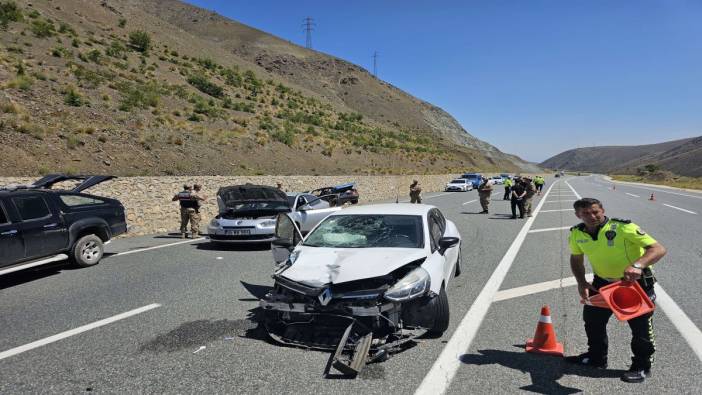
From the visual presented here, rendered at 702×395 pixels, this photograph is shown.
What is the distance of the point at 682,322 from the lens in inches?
212

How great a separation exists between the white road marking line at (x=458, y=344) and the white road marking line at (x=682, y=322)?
207 centimetres

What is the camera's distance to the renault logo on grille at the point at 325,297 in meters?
4.60

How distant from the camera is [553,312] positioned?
586 cm

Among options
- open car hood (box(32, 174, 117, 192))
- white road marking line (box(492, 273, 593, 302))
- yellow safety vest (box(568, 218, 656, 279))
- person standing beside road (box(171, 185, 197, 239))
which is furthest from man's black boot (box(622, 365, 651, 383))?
person standing beside road (box(171, 185, 197, 239))

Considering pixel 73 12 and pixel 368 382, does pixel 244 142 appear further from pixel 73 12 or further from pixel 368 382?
pixel 368 382

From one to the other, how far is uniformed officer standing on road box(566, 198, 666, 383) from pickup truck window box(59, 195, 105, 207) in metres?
9.06

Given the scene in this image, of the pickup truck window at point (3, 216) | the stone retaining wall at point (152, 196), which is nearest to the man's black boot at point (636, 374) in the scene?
the pickup truck window at point (3, 216)

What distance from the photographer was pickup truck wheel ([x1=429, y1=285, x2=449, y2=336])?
4887 mm

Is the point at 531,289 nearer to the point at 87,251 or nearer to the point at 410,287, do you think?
the point at 410,287

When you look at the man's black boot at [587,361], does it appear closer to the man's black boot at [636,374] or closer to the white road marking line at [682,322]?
the man's black boot at [636,374]

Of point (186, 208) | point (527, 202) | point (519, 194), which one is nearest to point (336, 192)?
point (186, 208)

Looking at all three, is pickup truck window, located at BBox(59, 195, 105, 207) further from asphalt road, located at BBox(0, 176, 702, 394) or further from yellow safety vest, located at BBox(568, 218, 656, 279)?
yellow safety vest, located at BBox(568, 218, 656, 279)

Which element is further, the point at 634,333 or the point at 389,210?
the point at 389,210

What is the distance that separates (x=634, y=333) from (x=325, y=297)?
2747 mm
